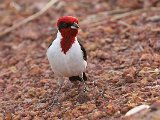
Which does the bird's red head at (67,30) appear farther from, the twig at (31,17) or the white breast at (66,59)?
the twig at (31,17)

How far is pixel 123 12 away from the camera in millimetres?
7469

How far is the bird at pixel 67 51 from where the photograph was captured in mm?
4734

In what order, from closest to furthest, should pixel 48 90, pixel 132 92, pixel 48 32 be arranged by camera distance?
1. pixel 132 92
2. pixel 48 90
3. pixel 48 32

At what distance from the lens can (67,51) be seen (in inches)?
186

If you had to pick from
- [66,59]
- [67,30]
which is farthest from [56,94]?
[67,30]

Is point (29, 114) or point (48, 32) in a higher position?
point (48, 32)

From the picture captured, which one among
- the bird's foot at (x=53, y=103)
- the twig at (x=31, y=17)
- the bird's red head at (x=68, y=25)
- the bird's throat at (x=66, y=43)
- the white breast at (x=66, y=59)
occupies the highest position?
the twig at (x=31, y=17)

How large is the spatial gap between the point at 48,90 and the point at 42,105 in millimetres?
388

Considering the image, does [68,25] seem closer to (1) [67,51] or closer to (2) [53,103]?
(1) [67,51]

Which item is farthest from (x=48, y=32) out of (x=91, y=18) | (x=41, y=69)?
(x=41, y=69)

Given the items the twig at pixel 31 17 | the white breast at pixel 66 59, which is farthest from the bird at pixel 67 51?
the twig at pixel 31 17

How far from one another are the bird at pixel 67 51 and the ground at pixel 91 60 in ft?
1.05

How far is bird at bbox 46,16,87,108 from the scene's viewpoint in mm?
4734

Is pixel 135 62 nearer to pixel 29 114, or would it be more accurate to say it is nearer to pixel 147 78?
pixel 147 78
